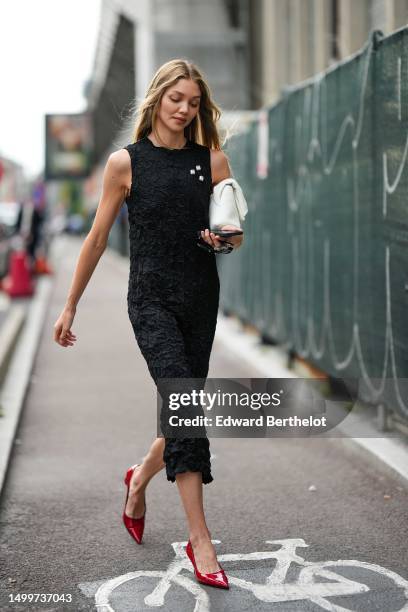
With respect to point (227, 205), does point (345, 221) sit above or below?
below

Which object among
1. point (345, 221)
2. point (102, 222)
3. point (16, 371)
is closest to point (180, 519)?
point (102, 222)

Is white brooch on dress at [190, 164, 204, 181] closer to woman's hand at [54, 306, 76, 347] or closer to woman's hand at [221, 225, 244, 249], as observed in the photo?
woman's hand at [221, 225, 244, 249]

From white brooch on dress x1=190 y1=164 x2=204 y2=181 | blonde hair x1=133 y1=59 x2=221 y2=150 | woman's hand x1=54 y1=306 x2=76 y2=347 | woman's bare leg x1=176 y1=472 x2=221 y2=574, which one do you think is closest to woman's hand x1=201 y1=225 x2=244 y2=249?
white brooch on dress x1=190 y1=164 x2=204 y2=181

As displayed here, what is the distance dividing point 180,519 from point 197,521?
1.16 m

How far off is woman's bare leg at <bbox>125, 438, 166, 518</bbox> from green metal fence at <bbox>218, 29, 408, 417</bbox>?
1978 millimetres

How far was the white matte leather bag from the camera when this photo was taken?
13.9 feet

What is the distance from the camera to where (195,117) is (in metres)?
4.59

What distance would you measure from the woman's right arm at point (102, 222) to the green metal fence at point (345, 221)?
7.17 feet

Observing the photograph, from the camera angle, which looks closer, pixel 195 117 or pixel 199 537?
pixel 199 537

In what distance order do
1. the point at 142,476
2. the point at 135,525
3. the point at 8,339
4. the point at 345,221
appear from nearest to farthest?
the point at 142,476 < the point at 135,525 < the point at 345,221 < the point at 8,339

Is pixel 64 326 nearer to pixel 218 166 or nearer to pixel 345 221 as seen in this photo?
pixel 218 166

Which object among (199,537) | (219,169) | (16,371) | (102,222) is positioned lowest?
(16,371)

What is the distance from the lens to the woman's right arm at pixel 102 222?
4.37m

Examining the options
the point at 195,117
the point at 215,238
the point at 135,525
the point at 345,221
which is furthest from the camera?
the point at 345,221
